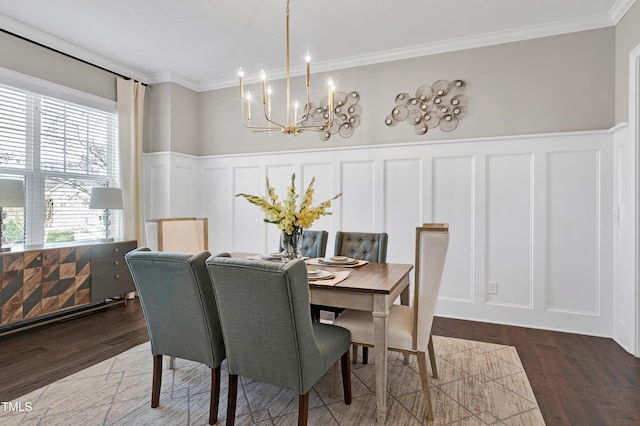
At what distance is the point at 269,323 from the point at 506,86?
3432 millimetres

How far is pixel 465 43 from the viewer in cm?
381

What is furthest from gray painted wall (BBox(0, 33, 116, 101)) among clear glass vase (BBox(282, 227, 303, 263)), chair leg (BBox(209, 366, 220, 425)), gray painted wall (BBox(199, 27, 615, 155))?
Result: chair leg (BBox(209, 366, 220, 425))

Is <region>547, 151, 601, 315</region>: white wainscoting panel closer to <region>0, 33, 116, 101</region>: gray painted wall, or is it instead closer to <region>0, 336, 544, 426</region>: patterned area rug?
<region>0, 336, 544, 426</region>: patterned area rug

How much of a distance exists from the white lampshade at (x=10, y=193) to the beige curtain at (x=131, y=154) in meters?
1.40

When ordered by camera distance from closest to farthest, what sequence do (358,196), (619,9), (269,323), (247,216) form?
(269,323) < (619,9) < (358,196) < (247,216)

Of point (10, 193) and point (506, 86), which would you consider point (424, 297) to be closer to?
point (506, 86)

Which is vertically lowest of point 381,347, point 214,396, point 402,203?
point 214,396

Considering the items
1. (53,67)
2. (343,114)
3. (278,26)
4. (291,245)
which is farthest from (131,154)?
(291,245)

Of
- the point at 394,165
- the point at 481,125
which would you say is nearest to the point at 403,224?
the point at 394,165

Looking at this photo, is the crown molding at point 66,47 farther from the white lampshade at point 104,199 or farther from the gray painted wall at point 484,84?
the white lampshade at point 104,199

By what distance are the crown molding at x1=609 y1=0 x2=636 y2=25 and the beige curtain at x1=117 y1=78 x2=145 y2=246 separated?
5051 millimetres

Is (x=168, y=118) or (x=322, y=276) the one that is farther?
(x=168, y=118)

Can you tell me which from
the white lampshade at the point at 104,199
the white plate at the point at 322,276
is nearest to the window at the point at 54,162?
the white lampshade at the point at 104,199

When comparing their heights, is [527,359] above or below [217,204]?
below
